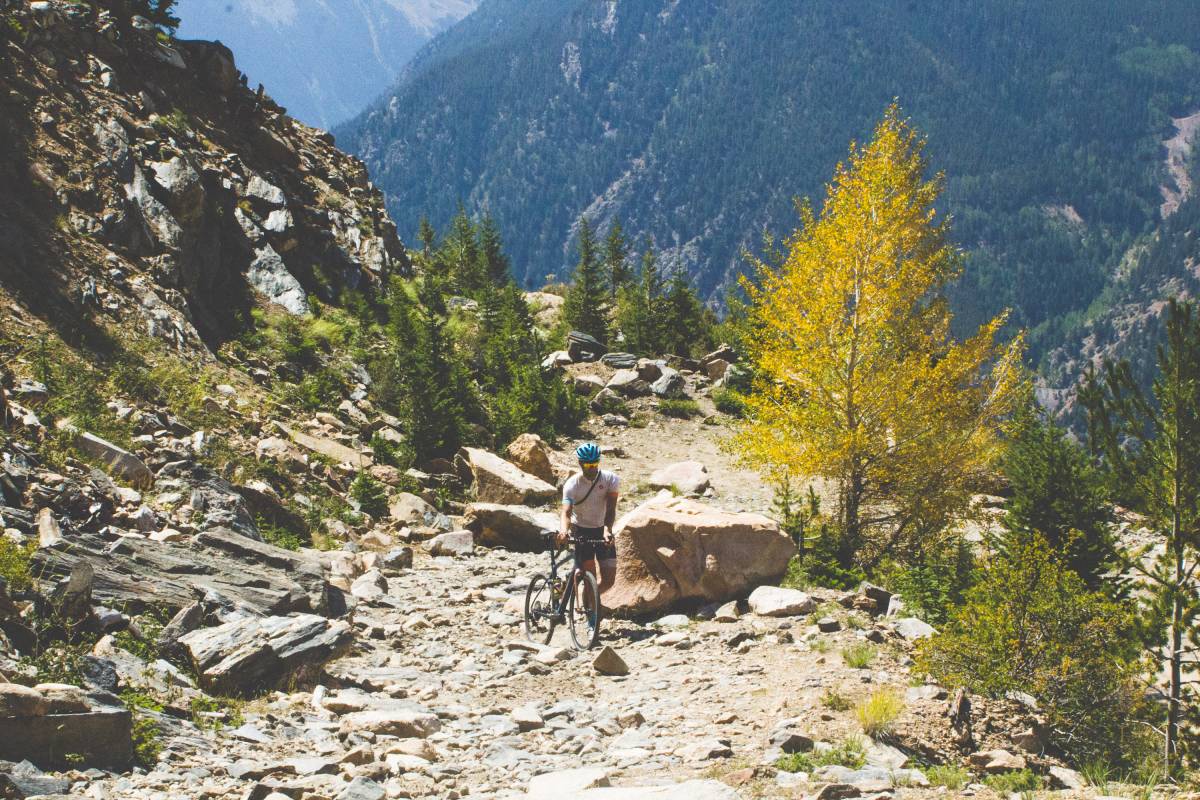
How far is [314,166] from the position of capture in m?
34.4

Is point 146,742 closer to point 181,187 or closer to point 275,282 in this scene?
point 181,187

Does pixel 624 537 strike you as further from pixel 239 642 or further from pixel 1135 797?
pixel 1135 797

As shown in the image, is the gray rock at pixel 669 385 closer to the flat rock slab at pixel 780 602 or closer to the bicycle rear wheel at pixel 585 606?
the flat rock slab at pixel 780 602

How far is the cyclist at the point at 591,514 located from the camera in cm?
994

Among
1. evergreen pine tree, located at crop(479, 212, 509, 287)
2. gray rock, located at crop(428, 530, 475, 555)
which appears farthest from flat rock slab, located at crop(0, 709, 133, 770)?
evergreen pine tree, located at crop(479, 212, 509, 287)

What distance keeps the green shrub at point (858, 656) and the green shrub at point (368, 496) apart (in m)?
10.9

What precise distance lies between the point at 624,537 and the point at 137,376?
10500 millimetres

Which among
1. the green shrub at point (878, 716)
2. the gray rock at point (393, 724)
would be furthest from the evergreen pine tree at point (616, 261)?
the green shrub at point (878, 716)

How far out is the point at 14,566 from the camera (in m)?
7.04

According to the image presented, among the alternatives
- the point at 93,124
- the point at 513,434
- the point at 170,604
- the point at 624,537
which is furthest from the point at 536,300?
the point at 170,604

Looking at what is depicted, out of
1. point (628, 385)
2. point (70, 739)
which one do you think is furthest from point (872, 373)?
point (628, 385)

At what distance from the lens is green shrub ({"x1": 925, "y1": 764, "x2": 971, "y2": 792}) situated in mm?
6039

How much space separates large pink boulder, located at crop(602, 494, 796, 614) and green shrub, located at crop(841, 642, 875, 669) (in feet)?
8.56

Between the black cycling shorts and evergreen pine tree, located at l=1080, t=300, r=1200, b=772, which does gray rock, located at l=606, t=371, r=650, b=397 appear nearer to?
the black cycling shorts
